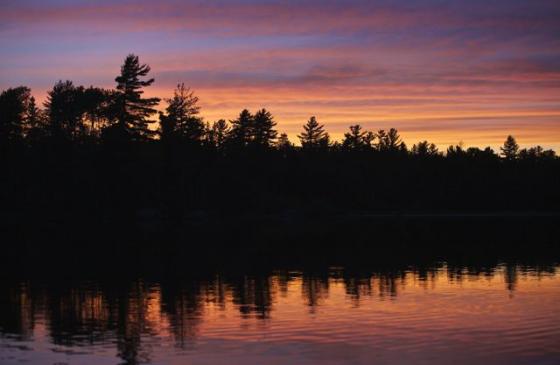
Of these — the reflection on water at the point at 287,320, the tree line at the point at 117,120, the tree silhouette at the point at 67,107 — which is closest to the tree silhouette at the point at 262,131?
the tree line at the point at 117,120

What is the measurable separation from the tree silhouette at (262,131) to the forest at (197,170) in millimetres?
249

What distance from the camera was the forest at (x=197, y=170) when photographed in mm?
98875

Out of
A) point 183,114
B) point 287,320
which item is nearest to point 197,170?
point 183,114

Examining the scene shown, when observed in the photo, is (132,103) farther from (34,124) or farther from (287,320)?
(287,320)

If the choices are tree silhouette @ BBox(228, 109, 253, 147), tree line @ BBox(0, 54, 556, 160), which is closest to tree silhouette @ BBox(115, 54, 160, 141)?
tree line @ BBox(0, 54, 556, 160)

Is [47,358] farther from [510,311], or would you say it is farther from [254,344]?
[510,311]

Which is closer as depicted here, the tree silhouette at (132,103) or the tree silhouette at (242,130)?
the tree silhouette at (132,103)

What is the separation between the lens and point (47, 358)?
20609mm

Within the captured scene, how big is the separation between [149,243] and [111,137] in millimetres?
37419

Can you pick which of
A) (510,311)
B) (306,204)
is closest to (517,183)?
(306,204)

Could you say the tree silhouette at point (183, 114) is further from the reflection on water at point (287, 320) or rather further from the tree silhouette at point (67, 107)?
the reflection on water at point (287, 320)

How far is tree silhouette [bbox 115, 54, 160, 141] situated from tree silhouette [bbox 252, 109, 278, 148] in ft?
159

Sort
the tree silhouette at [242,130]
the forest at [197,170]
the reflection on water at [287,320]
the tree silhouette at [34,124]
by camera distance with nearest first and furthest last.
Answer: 1. the reflection on water at [287,320]
2. the forest at [197,170]
3. the tree silhouette at [34,124]
4. the tree silhouette at [242,130]

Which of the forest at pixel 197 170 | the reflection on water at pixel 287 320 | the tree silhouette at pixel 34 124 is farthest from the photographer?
the tree silhouette at pixel 34 124
